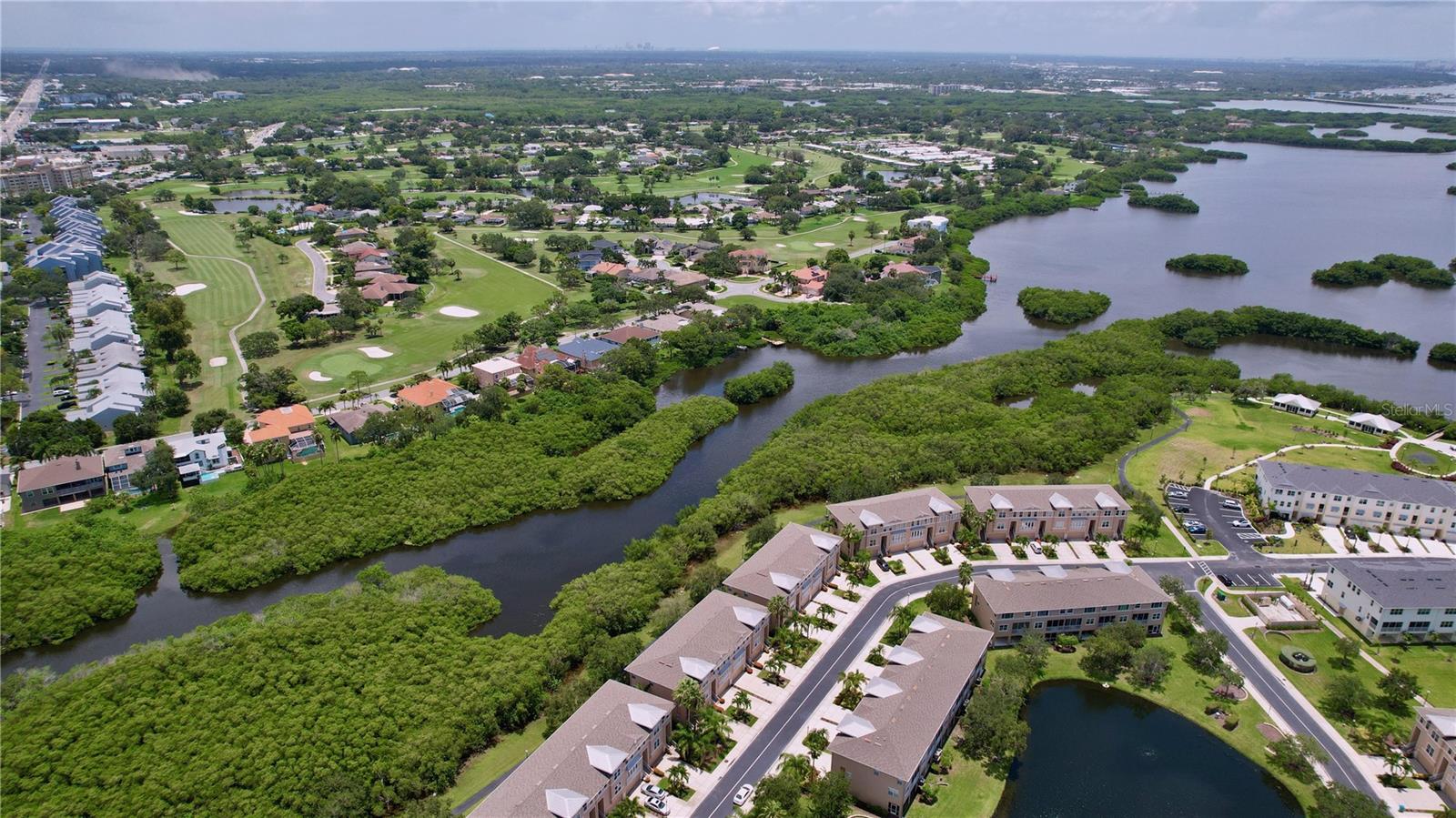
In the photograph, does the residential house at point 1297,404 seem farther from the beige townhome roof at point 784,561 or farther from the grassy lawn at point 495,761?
the grassy lawn at point 495,761

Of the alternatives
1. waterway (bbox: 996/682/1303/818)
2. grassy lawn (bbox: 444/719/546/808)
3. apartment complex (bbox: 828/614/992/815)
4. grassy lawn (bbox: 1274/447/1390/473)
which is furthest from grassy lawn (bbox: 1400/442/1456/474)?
grassy lawn (bbox: 444/719/546/808)

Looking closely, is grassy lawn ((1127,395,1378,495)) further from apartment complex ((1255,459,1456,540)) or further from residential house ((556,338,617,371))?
residential house ((556,338,617,371))

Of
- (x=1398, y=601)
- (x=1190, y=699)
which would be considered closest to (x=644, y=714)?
(x=1190, y=699)

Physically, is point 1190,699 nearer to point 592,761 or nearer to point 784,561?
point 784,561

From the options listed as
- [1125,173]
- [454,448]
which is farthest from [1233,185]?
[454,448]

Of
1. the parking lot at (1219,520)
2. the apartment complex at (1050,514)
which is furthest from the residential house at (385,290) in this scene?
the parking lot at (1219,520)
